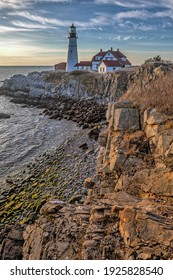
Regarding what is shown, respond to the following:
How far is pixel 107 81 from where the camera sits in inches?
1754

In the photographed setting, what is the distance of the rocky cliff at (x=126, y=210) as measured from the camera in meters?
5.29

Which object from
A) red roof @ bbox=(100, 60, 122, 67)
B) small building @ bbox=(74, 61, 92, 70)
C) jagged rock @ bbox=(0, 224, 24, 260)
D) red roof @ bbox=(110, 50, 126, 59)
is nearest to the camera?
jagged rock @ bbox=(0, 224, 24, 260)

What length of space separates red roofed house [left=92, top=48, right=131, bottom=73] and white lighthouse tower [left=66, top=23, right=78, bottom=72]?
4.78 meters

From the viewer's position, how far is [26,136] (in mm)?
26781

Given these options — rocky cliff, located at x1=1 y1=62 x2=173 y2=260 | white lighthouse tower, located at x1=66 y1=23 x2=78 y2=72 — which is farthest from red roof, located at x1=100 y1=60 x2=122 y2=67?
rocky cliff, located at x1=1 y1=62 x2=173 y2=260

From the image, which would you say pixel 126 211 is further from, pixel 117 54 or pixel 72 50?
pixel 72 50

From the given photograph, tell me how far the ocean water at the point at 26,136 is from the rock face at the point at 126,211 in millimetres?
10980

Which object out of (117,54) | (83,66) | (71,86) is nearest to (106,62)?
(117,54)

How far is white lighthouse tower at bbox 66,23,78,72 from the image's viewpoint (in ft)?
196

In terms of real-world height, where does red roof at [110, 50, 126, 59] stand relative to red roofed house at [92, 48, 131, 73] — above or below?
above

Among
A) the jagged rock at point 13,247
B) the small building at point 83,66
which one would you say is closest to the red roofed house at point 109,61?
the small building at point 83,66

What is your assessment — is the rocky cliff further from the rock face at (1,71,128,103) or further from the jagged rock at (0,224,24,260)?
the rock face at (1,71,128,103)

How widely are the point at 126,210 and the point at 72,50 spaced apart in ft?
198

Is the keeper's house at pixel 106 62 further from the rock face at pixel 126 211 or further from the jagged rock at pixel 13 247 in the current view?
the jagged rock at pixel 13 247
